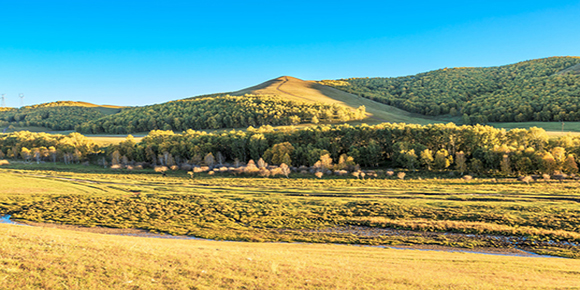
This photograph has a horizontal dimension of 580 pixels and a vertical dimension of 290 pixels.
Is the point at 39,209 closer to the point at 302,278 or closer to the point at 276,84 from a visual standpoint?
the point at 302,278

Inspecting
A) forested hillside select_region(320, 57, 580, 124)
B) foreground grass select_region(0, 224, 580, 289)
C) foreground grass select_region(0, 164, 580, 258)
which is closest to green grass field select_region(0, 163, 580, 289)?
foreground grass select_region(0, 224, 580, 289)

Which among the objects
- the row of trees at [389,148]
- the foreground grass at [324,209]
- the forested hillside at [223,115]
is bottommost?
the foreground grass at [324,209]

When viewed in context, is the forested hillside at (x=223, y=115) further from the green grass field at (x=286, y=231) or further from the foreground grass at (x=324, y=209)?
the foreground grass at (x=324, y=209)

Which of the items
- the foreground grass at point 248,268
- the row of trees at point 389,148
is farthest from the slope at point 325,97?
the foreground grass at point 248,268

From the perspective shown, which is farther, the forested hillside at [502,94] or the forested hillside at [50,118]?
the forested hillside at [50,118]

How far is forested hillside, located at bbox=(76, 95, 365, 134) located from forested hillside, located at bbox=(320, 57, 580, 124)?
4545cm

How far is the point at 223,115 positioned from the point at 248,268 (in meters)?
111

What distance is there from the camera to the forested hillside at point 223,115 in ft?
390

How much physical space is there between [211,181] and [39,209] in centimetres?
2537

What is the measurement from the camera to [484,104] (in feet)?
421

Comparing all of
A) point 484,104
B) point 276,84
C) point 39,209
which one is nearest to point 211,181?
point 39,209

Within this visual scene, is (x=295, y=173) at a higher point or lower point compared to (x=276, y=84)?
lower

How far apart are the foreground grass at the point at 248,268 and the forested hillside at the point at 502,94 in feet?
342

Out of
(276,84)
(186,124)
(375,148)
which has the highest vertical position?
(276,84)
